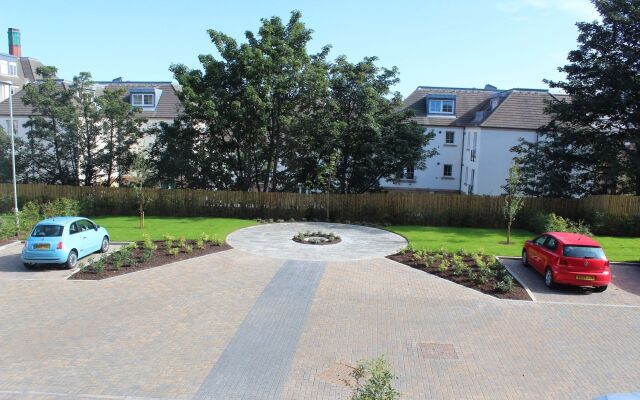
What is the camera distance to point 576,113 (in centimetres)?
2669

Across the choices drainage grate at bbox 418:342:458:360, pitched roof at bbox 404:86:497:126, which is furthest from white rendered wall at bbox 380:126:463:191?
drainage grate at bbox 418:342:458:360

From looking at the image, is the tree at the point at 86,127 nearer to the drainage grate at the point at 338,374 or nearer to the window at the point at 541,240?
the window at the point at 541,240

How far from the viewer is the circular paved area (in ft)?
60.3

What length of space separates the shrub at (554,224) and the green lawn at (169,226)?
47.8 feet

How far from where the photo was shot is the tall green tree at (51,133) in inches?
1188

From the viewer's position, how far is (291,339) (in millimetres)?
10234

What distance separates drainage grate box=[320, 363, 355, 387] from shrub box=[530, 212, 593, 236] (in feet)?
48.7

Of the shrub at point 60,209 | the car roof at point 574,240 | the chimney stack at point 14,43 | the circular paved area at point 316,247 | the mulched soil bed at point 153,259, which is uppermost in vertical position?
the chimney stack at point 14,43

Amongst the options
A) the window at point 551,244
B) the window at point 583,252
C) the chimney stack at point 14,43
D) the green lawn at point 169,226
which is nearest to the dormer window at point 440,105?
the green lawn at point 169,226

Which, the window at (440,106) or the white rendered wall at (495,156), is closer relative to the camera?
the white rendered wall at (495,156)

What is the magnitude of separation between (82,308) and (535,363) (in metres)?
10.6

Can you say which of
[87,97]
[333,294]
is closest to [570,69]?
[333,294]

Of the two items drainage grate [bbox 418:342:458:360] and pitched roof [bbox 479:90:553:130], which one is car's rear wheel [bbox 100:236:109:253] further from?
pitched roof [bbox 479:90:553:130]

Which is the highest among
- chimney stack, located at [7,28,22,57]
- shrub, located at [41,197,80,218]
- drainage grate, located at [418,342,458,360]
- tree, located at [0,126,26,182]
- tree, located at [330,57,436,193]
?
chimney stack, located at [7,28,22,57]
